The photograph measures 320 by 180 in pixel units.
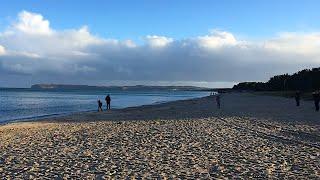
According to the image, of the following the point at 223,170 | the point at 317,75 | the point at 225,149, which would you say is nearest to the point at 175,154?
the point at 225,149

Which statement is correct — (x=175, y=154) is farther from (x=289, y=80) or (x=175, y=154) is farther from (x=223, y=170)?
(x=289, y=80)

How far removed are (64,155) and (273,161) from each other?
6.36 m

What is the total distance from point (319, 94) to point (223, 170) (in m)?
31.1

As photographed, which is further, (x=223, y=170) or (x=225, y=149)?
(x=225, y=149)

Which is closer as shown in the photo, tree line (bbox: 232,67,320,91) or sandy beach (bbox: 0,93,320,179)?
sandy beach (bbox: 0,93,320,179)

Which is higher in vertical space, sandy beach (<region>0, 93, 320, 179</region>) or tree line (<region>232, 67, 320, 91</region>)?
tree line (<region>232, 67, 320, 91</region>)

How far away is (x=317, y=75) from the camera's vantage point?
4205 inches

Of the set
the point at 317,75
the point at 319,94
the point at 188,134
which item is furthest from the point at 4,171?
the point at 317,75

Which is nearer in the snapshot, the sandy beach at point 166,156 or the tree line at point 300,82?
the sandy beach at point 166,156

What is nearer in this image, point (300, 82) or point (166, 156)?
point (166, 156)

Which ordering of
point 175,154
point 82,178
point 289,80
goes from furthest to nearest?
point 289,80 → point 175,154 → point 82,178

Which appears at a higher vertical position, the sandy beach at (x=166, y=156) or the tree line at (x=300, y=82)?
the tree line at (x=300, y=82)

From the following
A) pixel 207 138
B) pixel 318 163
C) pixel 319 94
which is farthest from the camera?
pixel 319 94

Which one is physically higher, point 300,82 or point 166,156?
point 300,82
